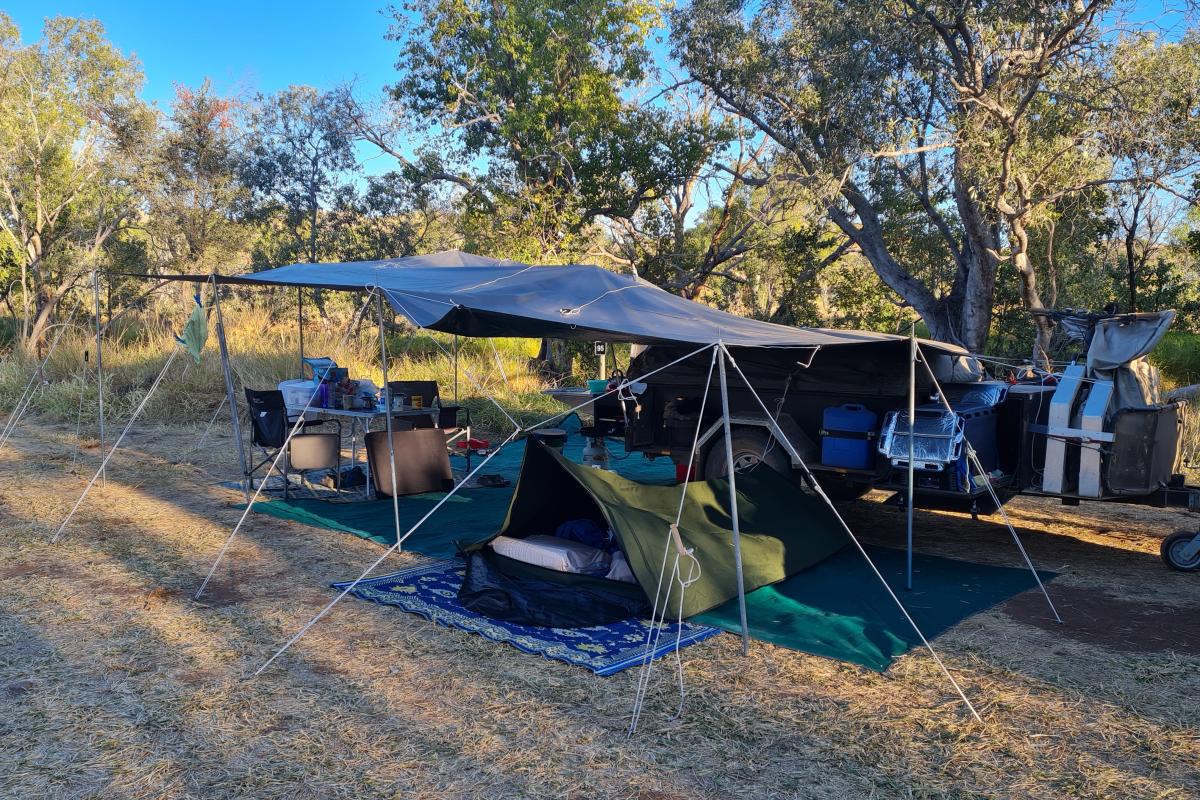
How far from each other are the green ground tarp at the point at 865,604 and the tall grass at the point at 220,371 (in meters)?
6.66

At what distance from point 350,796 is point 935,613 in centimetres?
329

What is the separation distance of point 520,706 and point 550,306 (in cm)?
289

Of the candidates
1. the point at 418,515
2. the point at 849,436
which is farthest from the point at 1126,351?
the point at 418,515

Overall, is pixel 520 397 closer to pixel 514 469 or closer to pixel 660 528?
pixel 514 469

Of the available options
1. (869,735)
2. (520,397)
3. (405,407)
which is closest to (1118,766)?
(869,735)

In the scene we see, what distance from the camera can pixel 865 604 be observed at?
5.13 meters

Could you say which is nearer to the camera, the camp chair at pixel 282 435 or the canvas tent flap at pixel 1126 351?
the canvas tent flap at pixel 1126 351

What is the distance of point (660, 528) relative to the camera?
5223 millimetres

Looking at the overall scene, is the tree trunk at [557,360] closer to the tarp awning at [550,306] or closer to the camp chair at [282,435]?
the camp chair at [282,435]

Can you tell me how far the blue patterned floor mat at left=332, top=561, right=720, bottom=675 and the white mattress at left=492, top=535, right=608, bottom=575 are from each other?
1.25 feet

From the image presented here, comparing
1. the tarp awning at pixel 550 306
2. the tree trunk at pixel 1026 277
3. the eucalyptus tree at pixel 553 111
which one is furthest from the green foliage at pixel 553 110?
the tarp awning at pixel 550 306

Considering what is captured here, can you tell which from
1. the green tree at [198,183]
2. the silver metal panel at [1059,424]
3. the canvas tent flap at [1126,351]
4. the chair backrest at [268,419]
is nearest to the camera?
the canvas tent flap at [1126,351]

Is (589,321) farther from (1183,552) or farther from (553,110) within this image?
(553,110)

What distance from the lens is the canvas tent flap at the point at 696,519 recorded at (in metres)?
5.02
